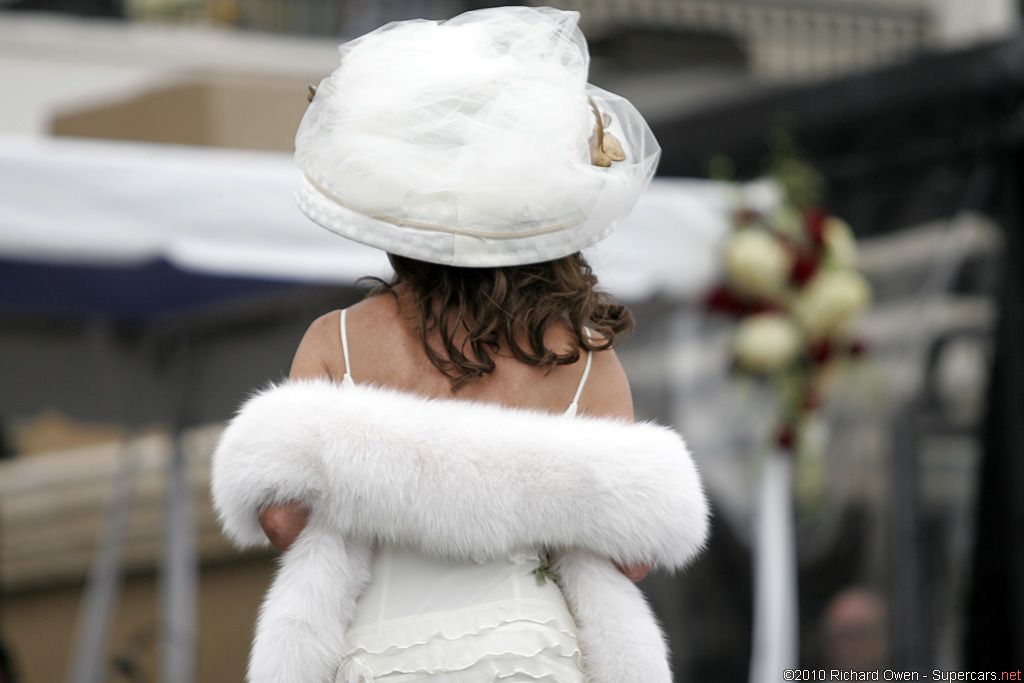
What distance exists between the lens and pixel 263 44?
22.6 ft

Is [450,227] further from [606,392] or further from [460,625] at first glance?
[460,625]

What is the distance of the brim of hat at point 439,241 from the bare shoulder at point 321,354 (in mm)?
147

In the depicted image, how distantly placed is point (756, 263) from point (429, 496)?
7.28 ft

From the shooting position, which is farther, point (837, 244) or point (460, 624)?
point (837, 244)

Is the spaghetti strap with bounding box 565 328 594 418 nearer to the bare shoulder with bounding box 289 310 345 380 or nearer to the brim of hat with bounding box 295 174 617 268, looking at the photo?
the brim of hat with bounding box 295 174 617 268

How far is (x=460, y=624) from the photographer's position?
5.07 feet

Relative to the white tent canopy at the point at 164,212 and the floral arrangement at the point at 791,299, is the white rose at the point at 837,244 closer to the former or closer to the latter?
the floral arrangement at the point at 791,299

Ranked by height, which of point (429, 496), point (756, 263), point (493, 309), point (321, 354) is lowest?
point (756, 263)

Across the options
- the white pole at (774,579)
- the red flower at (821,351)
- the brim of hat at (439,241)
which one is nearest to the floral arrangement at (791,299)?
the red flower at (821,351)

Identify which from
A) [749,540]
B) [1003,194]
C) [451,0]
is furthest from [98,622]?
[451,0]

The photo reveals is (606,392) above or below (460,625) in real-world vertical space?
above

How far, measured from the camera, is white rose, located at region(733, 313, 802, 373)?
3.51 m

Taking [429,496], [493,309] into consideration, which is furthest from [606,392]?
[429,496]

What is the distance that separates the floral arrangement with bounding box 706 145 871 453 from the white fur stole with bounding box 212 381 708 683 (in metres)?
2.02
